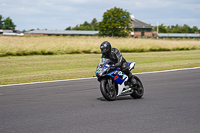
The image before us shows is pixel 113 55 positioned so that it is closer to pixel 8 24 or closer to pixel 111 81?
pixel 111 81

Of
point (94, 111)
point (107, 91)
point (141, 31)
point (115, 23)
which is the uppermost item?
point (115, 23)

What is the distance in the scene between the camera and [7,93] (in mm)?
9352

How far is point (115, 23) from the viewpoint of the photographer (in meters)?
73.9

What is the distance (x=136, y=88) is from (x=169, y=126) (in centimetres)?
317

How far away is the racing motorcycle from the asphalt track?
0.29 metres

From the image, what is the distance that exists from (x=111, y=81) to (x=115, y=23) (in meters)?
67.3

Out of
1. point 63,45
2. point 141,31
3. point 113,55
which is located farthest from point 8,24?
point 113,55

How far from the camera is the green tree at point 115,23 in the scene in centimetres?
7288

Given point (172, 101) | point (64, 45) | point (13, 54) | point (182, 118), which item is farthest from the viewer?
point (64, 45)

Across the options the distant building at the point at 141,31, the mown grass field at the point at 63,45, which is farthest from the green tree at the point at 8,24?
the mown grass field at the point at 63,45

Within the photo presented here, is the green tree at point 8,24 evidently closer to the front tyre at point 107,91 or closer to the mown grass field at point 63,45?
the mown grass field at point 63,45

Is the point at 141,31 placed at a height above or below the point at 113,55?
above

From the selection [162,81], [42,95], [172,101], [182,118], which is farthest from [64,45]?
[182,118]

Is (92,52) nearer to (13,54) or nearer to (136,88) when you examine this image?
(13,54)
